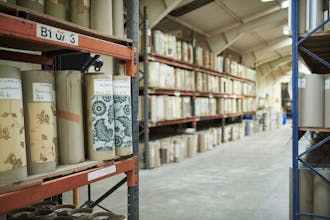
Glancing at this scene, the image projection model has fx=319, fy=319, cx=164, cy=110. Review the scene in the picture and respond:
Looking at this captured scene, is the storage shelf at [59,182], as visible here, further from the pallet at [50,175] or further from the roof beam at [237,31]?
the roof beam at [237,31]

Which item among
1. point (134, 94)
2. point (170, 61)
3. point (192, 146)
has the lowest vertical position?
point (192, 146)

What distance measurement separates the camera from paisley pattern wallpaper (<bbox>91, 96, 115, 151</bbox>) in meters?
1.79

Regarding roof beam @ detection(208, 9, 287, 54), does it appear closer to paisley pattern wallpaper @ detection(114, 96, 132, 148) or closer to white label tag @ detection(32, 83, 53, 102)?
paisley pattern wallpaper @ detection(114, 96, 132, 148)

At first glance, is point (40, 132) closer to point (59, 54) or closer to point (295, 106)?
point (59, 54)

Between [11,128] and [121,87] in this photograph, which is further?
[121,87]

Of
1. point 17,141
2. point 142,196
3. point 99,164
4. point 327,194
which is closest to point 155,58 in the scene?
point 142,196

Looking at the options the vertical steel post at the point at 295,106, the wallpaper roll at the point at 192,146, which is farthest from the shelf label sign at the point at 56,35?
the wallpaper roll at the point at 192,146

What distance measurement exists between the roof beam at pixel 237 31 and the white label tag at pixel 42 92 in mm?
8440

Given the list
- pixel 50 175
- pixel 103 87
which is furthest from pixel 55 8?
pixel 50 175

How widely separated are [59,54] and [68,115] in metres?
0.78

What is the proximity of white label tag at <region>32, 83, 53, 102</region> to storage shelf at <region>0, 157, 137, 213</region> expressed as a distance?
352 millimetres

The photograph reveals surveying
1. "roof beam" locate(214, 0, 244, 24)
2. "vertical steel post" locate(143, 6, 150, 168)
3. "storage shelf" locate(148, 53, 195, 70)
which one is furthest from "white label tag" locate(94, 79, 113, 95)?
"roof beam" locate(214, 0, 244, 24)

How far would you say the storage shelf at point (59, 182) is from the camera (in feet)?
4.23

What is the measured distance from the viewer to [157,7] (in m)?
6.03
